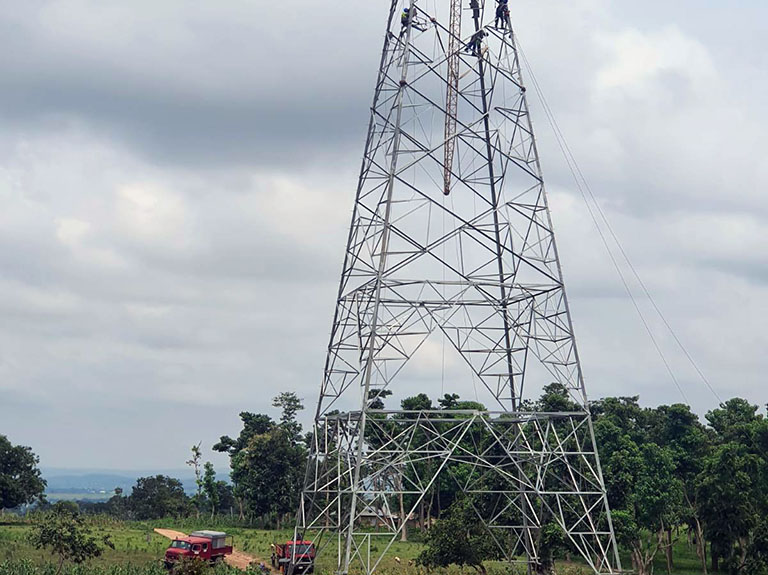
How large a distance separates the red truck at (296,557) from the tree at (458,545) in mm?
6475

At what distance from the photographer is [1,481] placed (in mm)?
74312

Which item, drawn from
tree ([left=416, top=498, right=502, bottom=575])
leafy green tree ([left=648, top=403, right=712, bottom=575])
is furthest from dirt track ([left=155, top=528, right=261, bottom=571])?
leafy green tree ([left=648, top=403, right=712, bottom=575])

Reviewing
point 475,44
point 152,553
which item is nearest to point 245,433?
point 152,553

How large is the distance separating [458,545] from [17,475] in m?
45.6

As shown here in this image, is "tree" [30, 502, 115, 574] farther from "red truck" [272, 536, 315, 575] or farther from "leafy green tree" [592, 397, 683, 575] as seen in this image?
"leafy green tree" [592, 397, 683, 575]

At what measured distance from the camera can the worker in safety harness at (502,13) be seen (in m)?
40.2

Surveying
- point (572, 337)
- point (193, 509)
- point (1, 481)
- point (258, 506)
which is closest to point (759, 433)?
point (572, 337)

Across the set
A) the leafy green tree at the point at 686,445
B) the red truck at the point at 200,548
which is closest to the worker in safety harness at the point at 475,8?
the red truck at the point at 200,548

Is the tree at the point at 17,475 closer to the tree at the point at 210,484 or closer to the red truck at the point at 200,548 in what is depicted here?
the tree at the point at 210,484

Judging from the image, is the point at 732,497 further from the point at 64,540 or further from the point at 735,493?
the point at 64,540

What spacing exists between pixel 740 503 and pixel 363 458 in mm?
31845

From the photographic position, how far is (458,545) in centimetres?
4691

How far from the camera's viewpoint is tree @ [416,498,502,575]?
47.0 metres

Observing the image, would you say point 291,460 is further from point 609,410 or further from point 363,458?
point 363,458
